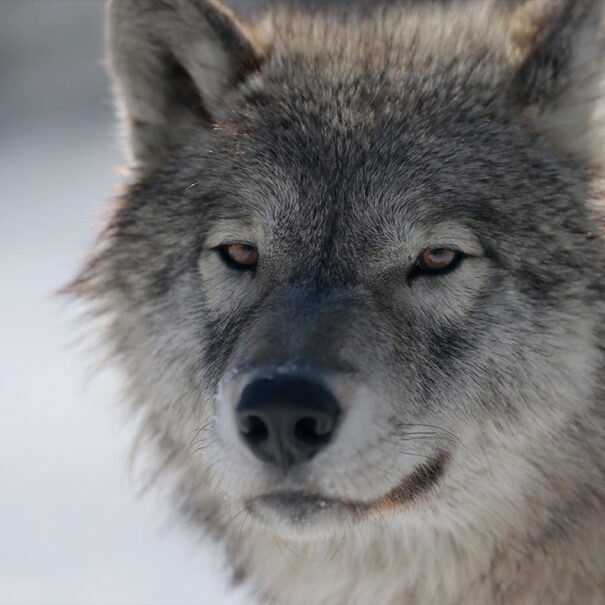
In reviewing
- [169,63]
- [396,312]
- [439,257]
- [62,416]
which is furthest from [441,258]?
[62,416]

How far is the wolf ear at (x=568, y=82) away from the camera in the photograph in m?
3.02

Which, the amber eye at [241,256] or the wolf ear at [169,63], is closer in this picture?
the amber eye at [241,256]

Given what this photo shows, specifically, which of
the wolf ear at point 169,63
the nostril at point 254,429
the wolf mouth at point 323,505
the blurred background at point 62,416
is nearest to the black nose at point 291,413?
the nostril at point 254,429

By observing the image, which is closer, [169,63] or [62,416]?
[169,63]

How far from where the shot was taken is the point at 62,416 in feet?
20.7

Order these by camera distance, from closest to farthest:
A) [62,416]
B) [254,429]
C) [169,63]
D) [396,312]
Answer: [254,429]
[396,312]
[169,63]
[62,416]

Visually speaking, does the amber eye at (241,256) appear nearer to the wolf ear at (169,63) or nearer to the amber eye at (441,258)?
the amber eye at (441,258)

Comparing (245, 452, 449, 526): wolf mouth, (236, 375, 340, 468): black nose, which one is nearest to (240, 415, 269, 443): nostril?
(236, 375, 340, 468): black nose

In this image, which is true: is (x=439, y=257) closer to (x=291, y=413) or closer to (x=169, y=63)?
Result: (x=291, y=413)

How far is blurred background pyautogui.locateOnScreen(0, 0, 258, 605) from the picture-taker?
4.66 meters

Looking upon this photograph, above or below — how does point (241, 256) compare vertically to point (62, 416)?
above

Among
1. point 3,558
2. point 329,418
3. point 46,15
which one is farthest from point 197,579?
point 46,15

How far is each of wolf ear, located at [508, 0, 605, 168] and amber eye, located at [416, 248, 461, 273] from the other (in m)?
0.60

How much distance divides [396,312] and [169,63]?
4.80 ft
